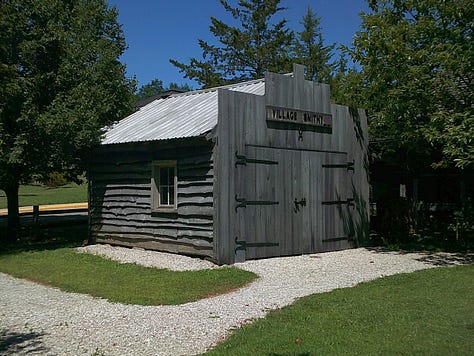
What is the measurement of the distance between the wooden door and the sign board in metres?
0.75

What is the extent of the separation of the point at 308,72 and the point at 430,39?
25.2m

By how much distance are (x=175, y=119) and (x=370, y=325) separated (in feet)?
30.2

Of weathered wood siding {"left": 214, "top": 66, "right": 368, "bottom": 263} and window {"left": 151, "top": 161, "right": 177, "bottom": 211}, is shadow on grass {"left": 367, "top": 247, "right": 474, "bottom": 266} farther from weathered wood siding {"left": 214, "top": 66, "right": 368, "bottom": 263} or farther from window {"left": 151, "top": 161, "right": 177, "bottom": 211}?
window {"left": 151, "top": 161, "right": 177, "bottom": 211}

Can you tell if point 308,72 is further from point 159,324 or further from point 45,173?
point 159,324

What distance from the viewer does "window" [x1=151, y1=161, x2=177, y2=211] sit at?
13594mm

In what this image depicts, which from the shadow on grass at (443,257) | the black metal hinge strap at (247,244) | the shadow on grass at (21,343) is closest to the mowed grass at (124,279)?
the black metal hinge strap at (247,244)

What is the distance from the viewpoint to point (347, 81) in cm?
1593

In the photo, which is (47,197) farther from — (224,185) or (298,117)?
(224,185)

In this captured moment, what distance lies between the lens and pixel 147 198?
14.0 metres

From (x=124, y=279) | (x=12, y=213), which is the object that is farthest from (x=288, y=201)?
(x=12, y=213)

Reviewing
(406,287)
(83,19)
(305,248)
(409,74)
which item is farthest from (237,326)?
(83,19)

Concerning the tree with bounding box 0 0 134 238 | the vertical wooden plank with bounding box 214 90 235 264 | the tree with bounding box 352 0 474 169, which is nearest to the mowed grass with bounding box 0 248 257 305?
the vertical wooden plank with bounding box 214 90 235 264

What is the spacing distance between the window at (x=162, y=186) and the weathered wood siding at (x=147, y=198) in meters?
0.18

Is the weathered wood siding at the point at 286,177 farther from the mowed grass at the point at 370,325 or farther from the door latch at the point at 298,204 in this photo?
the mowed grass at the point at 370,325
